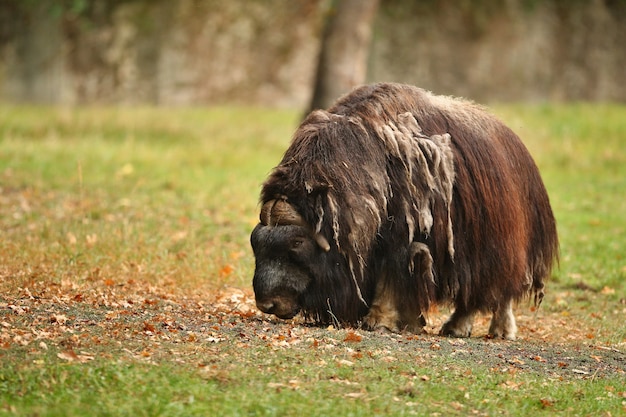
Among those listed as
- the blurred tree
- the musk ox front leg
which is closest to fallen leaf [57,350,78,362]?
the musk ox front leg

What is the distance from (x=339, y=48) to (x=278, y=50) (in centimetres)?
978

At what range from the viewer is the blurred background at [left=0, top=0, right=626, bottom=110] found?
1075 inches

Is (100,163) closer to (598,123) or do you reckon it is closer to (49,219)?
(49,219)

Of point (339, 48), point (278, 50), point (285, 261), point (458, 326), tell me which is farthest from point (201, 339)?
point (278, 50)

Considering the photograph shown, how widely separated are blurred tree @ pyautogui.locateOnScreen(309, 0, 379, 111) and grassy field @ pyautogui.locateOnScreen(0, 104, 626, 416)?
2.40m

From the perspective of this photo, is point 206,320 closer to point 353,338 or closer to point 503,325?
point 353,338

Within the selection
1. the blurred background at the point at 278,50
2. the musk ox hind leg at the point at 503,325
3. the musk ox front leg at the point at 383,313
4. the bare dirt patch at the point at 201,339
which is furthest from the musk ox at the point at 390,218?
the blurred background at the point at 278,50

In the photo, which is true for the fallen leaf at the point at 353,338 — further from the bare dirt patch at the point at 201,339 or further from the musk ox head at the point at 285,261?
the musk ox head at the point at 285,261

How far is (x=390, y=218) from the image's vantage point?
749cm

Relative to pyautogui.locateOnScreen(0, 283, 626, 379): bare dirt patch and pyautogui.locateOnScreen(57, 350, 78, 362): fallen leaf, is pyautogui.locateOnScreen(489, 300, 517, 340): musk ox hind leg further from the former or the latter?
pyautogui.locateOnScreen(57, 350, 78, 362): fallen leaf

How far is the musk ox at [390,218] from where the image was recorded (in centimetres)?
732

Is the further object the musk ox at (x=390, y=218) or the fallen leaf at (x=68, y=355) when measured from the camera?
the musk ox at (x=390, y=218)

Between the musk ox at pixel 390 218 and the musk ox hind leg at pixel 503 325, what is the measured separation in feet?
0.53

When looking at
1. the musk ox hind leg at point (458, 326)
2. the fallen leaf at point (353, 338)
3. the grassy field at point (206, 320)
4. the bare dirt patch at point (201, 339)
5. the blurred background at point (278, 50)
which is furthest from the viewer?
the blurred background at point (278, 50)
